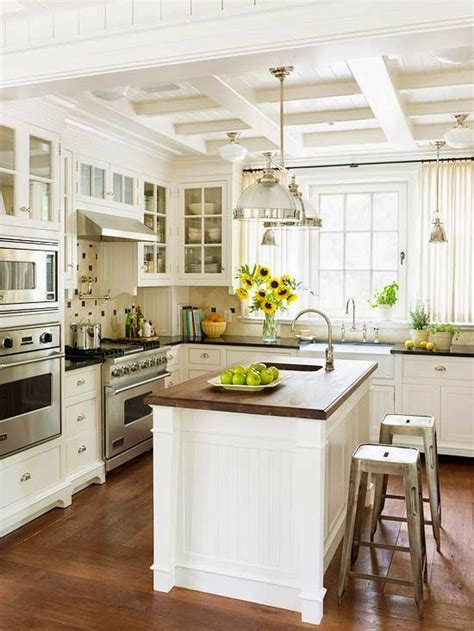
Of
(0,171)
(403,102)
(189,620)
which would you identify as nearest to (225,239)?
(403,102)

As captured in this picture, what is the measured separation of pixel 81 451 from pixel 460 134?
3557mm

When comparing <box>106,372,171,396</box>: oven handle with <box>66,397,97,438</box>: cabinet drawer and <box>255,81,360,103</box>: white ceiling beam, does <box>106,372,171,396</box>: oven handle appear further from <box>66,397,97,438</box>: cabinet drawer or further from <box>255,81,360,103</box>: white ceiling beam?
<box>255,81,360,103</box>: white ceiling beam

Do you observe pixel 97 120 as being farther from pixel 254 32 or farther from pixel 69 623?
pixel 69 623

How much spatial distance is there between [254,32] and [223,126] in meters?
2.55

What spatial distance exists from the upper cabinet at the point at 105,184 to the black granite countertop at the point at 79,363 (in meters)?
1.19

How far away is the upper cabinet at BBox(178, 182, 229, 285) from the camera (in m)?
6.18

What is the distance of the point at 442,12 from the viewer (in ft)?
7.72

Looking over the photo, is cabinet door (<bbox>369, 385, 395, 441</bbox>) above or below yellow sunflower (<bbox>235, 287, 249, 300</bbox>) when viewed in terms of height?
below

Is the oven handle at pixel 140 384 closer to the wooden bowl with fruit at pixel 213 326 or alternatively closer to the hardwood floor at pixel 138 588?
the wooden bowl with fruit at pixel 213 326

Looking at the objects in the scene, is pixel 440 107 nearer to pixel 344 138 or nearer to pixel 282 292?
pixel 344 138

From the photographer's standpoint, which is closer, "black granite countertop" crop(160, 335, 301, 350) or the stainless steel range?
the stainless steel range

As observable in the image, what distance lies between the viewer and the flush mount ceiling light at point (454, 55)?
3338 mm

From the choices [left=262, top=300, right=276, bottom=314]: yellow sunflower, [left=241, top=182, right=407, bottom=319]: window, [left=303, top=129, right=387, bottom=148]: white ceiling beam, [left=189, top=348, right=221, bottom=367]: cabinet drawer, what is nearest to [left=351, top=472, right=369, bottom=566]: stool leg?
[left=262, top=300, right=276, bottom=314]: yellow sunflower

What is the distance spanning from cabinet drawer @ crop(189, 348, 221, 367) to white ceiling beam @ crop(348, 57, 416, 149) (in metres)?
2.41
